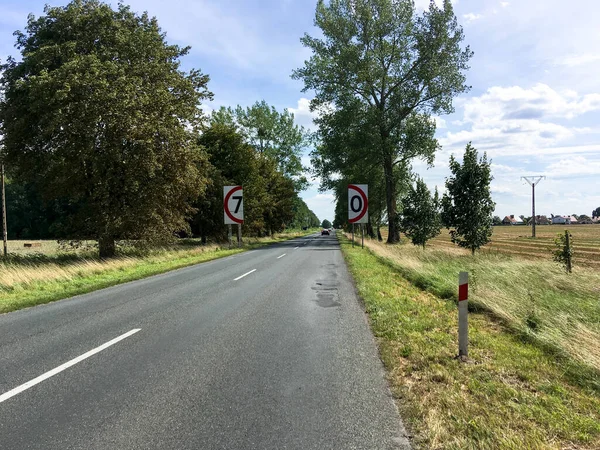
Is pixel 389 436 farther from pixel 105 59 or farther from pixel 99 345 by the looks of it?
pixel 105 59

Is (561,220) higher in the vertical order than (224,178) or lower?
lower

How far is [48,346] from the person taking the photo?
19.3 ft

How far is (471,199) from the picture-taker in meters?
21.2

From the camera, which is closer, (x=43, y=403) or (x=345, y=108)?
(x=43, y=403)

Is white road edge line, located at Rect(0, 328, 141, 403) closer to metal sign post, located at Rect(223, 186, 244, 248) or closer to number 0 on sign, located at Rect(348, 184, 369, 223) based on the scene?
number 0 on sign, located at Rect(348, 184, 369, 223)

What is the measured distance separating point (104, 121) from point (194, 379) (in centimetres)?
1872

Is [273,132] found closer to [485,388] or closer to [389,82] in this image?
[389,82]

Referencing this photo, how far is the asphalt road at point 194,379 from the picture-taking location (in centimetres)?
331

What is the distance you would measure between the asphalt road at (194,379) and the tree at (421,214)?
21196mm

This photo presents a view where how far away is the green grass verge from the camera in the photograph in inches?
127

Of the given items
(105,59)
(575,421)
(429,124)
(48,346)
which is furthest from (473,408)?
(429,124)

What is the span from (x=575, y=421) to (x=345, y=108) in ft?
108

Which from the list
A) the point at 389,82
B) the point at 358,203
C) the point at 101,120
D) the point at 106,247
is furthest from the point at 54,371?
the point at 389,82

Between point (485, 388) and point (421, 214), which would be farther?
point (421, 214)
